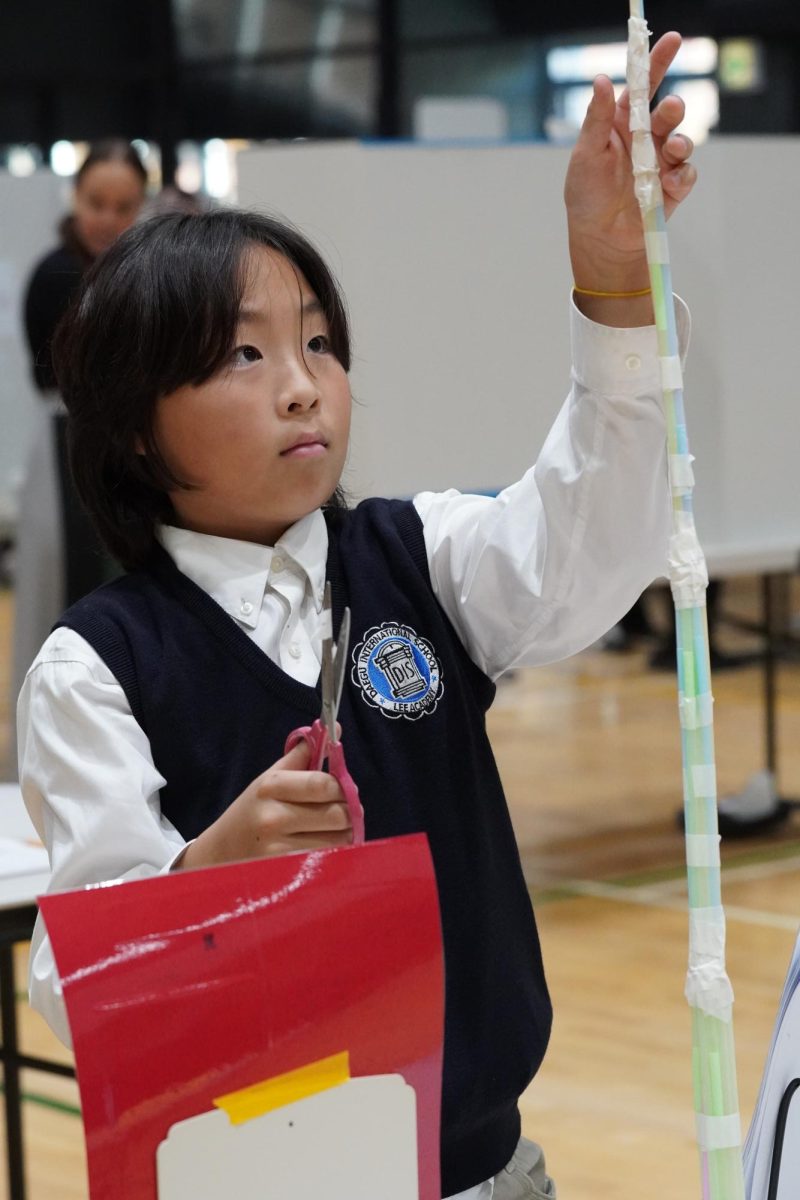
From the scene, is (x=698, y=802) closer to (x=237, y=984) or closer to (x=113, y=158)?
(x=237, y=984)

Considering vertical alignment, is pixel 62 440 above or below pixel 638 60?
below

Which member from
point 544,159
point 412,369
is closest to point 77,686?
point 412,369

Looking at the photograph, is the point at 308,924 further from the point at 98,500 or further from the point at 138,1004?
the point at 98,500

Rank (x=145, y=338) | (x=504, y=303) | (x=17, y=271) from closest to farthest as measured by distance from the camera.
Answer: (x=145, y=338) → (x=504, y=303) → (x=17, y=271)

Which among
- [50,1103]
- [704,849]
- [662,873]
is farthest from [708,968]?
[662,873]

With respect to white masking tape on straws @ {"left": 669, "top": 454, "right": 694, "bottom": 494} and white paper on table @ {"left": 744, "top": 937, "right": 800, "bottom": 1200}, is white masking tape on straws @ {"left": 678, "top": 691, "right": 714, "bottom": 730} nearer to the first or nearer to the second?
white masking tape on straws @ {"left": 669, "top": 454, "right": 694, "bottom": 494}

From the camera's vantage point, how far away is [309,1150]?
2.75 feet

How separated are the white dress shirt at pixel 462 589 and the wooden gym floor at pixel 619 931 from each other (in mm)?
1504

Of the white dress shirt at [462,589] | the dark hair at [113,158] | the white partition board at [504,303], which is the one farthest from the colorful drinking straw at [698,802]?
the dark hair at [113,158]

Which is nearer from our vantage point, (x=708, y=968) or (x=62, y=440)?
(x=708, y=968)

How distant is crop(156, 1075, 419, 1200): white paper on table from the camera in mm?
811

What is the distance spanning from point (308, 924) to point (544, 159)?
11.3 feet

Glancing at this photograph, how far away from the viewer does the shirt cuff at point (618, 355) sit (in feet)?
3.36

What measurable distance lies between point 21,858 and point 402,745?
70 centimetres
